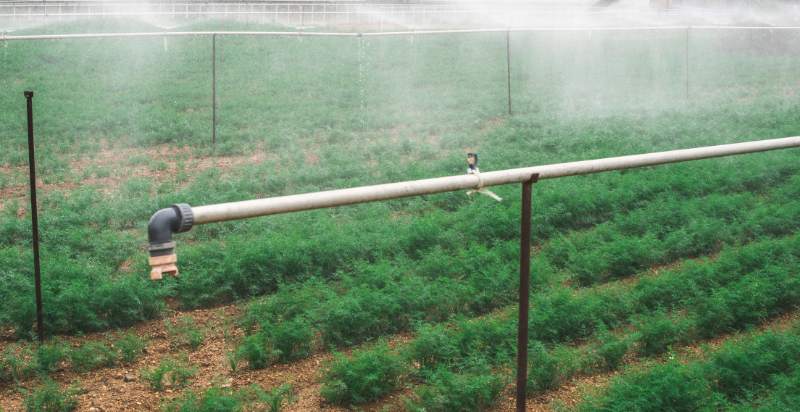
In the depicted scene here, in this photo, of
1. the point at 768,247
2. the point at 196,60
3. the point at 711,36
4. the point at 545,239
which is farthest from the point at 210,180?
the point at 711,36

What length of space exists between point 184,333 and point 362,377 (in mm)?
1919

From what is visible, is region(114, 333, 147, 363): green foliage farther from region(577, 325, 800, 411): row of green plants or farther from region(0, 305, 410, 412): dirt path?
region(577, 325, 800, 411): row of green plants

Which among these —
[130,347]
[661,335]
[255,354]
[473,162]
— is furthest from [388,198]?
[130,347]

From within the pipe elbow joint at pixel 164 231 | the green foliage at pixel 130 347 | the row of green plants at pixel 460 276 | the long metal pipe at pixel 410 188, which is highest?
the long metal pipe at pixel 410 188

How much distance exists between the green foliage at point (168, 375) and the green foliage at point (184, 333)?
1.50 ft

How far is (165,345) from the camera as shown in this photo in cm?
684

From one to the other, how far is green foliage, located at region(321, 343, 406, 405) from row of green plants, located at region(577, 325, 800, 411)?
127 centimetres

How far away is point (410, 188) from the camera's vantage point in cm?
423

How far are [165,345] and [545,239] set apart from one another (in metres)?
4.12

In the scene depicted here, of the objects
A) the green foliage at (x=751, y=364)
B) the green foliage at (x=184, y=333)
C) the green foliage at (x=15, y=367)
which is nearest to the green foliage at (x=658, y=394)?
the green foliage at (x=751, y=364)

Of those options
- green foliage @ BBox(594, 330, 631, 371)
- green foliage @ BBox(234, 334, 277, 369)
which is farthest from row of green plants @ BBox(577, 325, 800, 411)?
green foliage @ BBox(234, 334, 277, 369)

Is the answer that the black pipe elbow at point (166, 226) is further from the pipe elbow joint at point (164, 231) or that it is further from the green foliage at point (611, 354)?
the green foliage at point (611, 354)

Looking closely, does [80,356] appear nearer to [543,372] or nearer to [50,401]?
[50,401]

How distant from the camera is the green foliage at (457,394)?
18.1 ft
